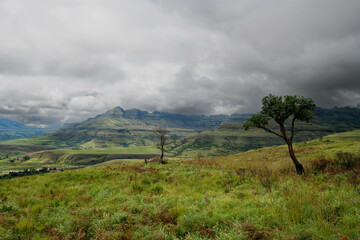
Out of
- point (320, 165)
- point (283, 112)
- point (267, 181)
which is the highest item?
point (283, 112)

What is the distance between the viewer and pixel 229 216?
244 inches

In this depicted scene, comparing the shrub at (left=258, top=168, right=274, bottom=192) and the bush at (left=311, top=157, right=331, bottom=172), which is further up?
the shrub at (left=258, top=168, right=274, bottom=192)

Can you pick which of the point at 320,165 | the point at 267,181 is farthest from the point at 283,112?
the point at 267,181

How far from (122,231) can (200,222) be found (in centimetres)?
276

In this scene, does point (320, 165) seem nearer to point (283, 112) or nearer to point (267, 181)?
point (283, 112)

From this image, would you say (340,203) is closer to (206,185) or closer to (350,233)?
(350,233)

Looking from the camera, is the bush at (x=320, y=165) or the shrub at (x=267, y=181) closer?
the shrub at (x=267, y=181)

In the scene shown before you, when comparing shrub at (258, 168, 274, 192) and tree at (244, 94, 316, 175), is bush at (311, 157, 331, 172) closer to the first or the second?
tree at (244, 94, 316, 175)

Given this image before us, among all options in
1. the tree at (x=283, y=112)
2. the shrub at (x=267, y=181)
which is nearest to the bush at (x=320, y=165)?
the tree at (x=283, y=112)

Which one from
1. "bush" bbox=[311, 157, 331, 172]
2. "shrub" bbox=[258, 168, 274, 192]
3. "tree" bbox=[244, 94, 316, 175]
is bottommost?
"bush" bbox=[311, 157, 331, 172]

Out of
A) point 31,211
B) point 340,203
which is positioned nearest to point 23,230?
point 31,211

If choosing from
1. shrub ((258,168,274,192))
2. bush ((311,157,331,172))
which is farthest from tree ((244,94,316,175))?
shrub ((258,168,274,192))

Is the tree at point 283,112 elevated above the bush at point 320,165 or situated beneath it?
elevated above

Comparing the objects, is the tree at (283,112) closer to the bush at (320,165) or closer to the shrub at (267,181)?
the bush at (320,165)
